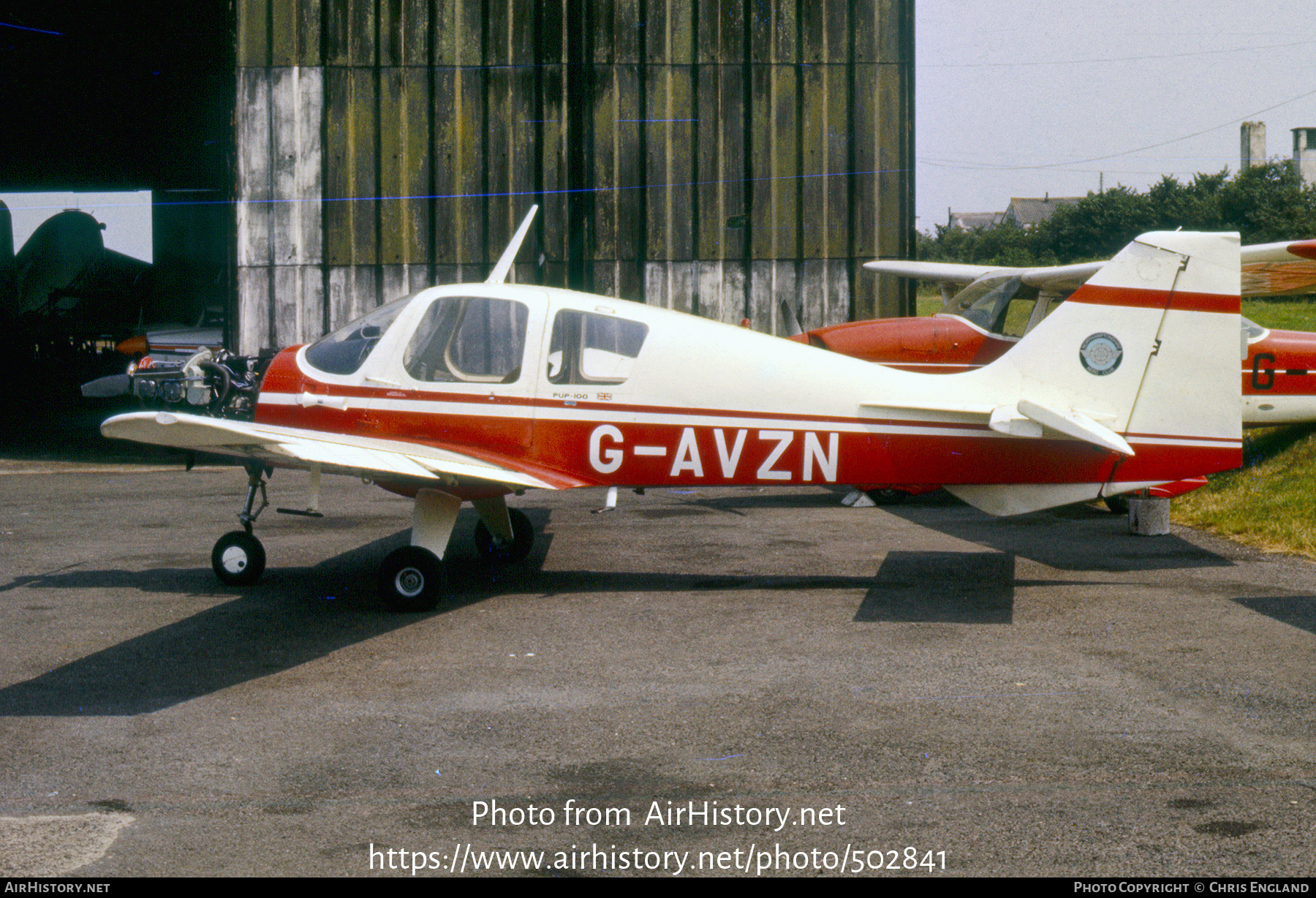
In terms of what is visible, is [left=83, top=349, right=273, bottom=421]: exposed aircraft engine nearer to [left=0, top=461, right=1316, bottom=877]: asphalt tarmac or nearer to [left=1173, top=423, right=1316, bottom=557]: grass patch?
[left=0, top=461, right=1316, bottom=877]: asphalt tarmac

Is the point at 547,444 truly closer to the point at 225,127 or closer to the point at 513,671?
the point at 513,671

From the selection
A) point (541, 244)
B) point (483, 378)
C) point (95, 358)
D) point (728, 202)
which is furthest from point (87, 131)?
point (483, 378)

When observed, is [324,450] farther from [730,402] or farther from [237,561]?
[730,402]

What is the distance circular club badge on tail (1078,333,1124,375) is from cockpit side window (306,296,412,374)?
4.47 meters

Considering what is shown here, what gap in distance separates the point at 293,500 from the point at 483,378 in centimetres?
579

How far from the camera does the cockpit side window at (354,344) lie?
810 centimetres

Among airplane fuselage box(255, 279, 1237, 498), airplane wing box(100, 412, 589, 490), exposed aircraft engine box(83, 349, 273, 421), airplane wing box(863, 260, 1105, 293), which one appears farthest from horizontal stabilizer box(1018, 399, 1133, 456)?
exposed aircraft engine box(83, 349, 273, 421)

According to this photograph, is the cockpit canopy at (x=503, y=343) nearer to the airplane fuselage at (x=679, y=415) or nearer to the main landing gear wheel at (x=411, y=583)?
the airplane fuselage at (x=679, y=415)

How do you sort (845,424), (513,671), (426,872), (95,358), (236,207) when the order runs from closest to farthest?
(426,872) < (513,671) < (845,424) < (236,207) < (95,358)

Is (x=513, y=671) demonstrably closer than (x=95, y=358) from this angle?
Yes

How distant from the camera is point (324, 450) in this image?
7062 mm

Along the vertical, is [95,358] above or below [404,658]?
above

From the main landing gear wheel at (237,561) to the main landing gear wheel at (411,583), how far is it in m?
1.26

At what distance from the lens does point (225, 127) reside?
55.3 ft
